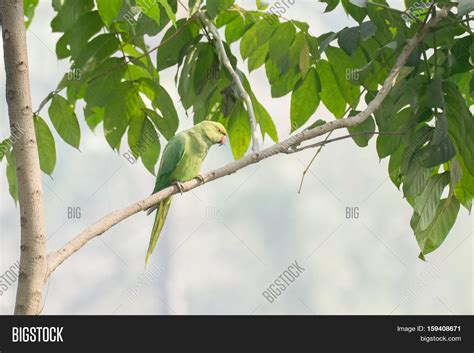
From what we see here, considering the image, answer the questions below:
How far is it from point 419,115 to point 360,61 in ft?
1.53

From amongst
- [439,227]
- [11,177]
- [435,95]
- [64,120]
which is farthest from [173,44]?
[439,227]

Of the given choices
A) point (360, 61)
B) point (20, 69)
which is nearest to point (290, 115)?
point (360, 61)

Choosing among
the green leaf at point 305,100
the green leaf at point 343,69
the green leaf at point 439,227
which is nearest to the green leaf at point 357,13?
the green leaf at point 343,69

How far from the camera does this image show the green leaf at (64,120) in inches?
124

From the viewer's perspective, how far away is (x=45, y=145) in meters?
3.13

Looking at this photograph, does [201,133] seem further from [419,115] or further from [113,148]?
[419,115]

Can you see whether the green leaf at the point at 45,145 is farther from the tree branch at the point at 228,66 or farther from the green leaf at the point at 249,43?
the green leaf at the point at 249,43

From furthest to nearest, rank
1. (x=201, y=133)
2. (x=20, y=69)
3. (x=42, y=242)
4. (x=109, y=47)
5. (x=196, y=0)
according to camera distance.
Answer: (x=201, y=133) < (x=109, y=47) < (x=196, y=0) < (x=20, y=69) < (x=42, y=242)

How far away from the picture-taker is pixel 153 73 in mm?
3186

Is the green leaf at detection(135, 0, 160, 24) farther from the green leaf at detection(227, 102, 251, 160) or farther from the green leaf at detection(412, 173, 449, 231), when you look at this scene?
the green leaf at detection(412, 173, 449, 231)

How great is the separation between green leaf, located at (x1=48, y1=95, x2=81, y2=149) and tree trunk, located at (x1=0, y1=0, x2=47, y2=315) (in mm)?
929

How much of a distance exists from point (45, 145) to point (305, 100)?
132 cm

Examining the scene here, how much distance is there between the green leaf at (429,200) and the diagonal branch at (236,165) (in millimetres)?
519

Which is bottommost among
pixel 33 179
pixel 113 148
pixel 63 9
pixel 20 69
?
pixel 33 179
